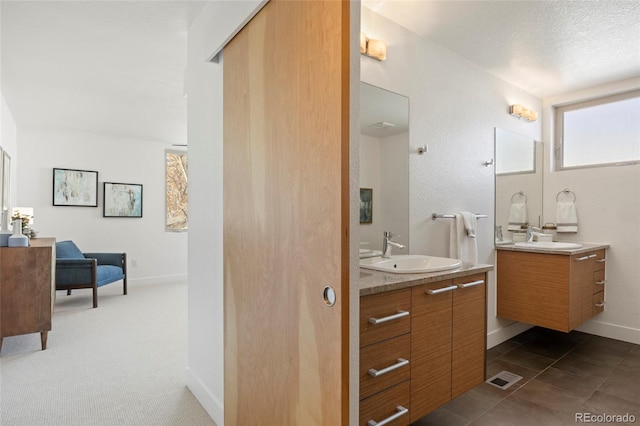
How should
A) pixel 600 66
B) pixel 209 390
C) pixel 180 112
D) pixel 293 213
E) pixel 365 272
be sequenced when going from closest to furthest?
pixel 293 213
pixel 365 272
pixel 209 390
pixel 600 66
pixel 180 112

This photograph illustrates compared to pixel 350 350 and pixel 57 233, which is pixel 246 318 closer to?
pixel 350 350

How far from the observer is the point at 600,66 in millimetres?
3006

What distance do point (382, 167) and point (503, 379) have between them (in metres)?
1.74

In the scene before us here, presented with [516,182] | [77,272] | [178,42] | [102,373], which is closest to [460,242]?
[516,182]

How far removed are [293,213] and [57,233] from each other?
5407 mm

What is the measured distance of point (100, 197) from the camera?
5.51 m

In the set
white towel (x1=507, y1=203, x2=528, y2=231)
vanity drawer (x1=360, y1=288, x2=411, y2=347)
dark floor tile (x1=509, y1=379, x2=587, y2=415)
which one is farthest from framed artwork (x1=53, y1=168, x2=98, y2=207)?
dark floor tile (x1=509, y1=379, x2=587, y2=415)

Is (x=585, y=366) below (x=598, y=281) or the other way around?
below

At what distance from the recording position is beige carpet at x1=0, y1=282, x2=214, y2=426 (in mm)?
2051

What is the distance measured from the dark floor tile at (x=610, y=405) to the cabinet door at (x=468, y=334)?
812 mm

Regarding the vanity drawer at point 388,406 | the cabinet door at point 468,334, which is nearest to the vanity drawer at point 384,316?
the vanity drawer at point 388,406

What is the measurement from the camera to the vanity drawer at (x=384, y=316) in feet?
4.66

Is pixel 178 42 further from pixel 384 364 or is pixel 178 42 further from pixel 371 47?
pixel 384 364

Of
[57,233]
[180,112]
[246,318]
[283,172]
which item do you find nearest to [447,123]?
[283,172]
